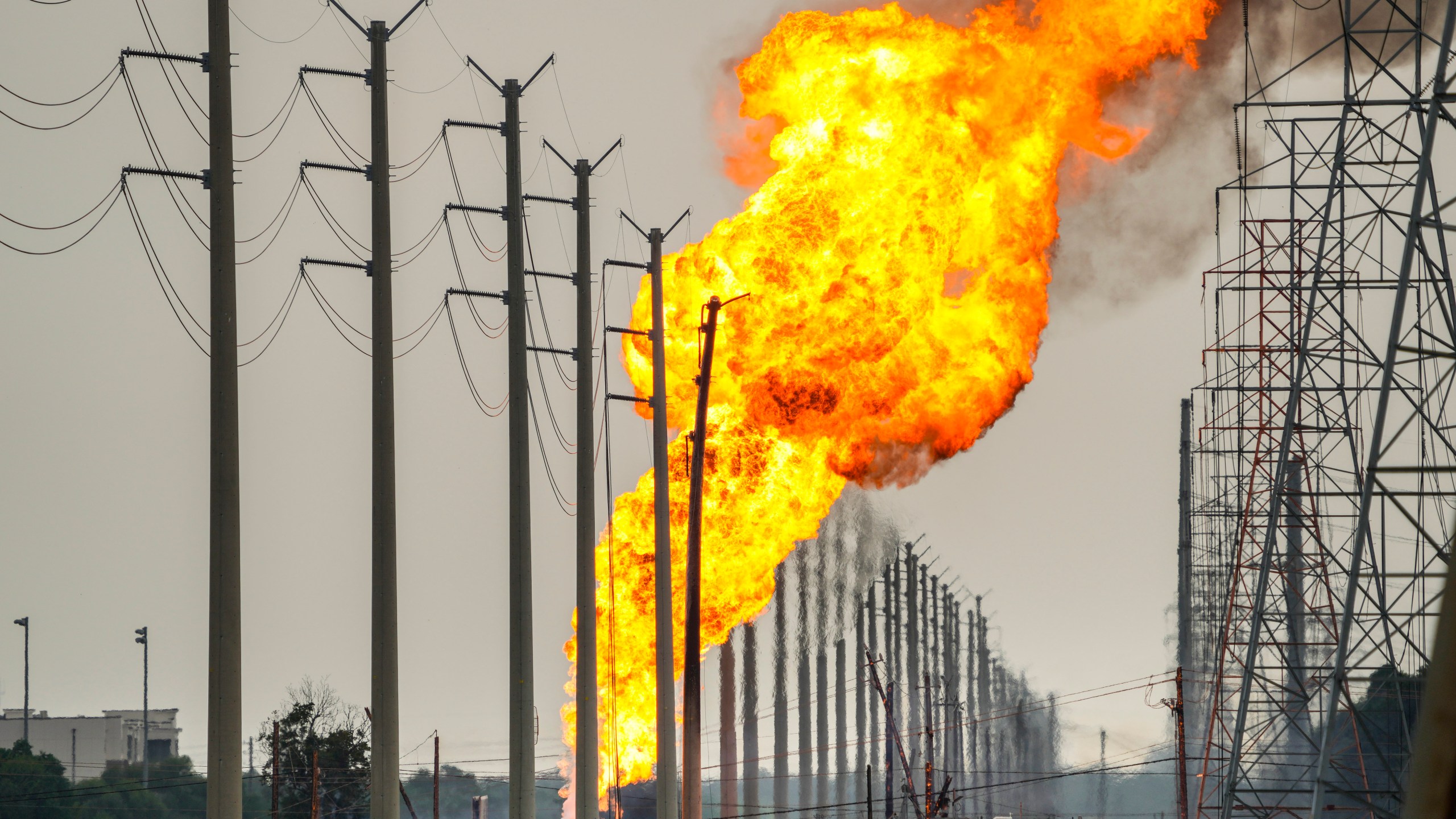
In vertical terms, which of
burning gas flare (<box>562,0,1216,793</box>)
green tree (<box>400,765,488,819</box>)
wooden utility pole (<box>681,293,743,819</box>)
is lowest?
green tree (<box>400,765,488,819</box>)

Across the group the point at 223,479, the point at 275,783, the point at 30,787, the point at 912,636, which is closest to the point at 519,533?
the point at 223,479

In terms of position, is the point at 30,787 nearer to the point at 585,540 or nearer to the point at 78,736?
the point at 78,736

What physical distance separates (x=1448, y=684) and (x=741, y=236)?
46480mm

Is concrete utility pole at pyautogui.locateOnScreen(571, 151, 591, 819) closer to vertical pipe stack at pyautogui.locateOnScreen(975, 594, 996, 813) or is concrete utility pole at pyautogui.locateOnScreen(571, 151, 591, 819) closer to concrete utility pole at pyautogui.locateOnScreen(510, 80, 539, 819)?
concrete utility pole at pyautogui.locateOnScreen(510, 80, 539, 819)

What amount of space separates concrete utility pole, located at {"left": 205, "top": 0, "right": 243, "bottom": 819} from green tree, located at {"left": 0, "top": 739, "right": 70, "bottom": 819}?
59.8m

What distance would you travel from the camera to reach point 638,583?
4941 centimetres

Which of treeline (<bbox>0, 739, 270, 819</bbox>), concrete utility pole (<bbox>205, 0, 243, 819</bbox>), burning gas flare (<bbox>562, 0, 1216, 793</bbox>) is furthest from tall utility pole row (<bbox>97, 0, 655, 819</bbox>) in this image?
treeline (<bbox>0, 739, 270, 819</bbox>)

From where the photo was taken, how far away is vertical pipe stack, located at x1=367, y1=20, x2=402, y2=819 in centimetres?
3050

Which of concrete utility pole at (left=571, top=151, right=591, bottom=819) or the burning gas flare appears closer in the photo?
concrete utility pole at (left=571, top=151, right=591, bottom=819)

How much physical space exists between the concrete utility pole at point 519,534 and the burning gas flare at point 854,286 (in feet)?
35.8

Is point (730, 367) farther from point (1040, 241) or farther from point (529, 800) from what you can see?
point (529, 800)

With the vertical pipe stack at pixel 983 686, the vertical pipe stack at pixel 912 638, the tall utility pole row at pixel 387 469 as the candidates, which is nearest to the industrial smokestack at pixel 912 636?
the vertical pipe stack at pixel 912 638

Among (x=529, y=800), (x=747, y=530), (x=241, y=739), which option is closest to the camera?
(x=241, y=739)

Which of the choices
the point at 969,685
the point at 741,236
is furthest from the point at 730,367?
the point at 969,685
